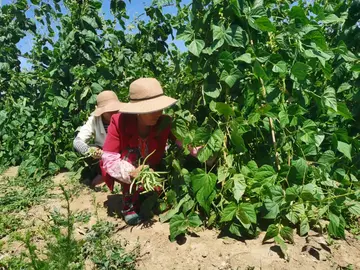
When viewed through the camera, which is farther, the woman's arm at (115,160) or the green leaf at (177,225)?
the woman's arm at (115,160)

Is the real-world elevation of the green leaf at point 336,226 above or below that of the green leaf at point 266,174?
below

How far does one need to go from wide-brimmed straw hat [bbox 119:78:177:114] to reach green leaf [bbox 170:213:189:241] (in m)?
0.67

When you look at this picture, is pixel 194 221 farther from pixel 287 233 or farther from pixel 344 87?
pixel 344 87

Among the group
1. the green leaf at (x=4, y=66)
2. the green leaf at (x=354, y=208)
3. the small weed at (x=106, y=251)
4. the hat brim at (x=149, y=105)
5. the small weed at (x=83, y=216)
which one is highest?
the green leaf at (x=4, y=66)

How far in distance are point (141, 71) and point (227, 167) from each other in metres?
2.28

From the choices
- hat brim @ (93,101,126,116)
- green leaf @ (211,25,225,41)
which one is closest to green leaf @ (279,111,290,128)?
green leaf @ (211,25,225,41)

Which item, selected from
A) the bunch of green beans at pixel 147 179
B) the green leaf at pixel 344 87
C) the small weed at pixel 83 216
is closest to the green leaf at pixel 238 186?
the bunch of green beans at pixel 147 179

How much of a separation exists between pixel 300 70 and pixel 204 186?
31.3 inches

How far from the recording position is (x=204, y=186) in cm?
205

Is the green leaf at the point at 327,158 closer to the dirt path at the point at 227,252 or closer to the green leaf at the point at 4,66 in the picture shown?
the dirt path at the point at 227,252

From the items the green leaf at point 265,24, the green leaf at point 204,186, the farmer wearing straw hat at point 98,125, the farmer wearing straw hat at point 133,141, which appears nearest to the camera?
the green leaf at point 265,24

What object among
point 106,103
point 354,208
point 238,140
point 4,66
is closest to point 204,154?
point 238,140

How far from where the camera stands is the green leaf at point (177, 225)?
217 cm

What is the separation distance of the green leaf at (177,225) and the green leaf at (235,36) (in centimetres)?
105
